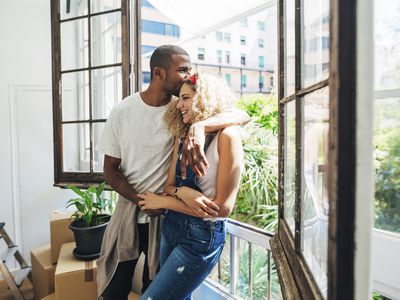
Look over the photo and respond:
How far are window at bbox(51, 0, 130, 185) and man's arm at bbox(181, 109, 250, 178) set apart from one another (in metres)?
1.12

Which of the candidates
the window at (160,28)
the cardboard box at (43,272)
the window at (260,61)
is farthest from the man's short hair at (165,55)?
the window at (160,28)

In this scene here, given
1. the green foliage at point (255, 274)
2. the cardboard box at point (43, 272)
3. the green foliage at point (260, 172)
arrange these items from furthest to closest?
the green foliage at point (260, 172)
the cardboard box at point (43, 272)
the green foliage at point (255, 274)

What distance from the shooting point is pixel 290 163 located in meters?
0.85

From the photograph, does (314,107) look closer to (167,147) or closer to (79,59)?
(167,147)

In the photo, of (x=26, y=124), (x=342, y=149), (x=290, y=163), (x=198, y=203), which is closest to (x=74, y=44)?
(x=26, y=124)

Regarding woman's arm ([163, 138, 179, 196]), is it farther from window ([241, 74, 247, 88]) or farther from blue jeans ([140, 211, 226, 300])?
window ([241, 74, 247, 88])

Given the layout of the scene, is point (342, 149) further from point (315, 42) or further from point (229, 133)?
point (229, 133)

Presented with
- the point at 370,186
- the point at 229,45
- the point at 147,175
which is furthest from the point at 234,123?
the point at 229,45

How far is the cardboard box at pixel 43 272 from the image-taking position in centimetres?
208

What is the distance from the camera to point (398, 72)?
115 cm

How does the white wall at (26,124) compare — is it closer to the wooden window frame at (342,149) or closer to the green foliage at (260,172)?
the green foliage at (260,172)

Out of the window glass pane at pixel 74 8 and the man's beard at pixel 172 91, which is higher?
the window glass pane at pixel 74 8

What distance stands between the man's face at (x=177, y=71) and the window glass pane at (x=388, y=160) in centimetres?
79

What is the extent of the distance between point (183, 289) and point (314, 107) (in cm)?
85
